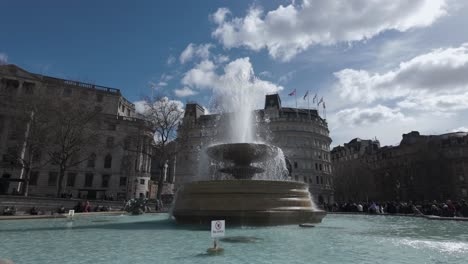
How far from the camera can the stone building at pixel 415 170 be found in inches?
2217

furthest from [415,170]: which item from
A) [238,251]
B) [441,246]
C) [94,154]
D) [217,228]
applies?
[217,228]

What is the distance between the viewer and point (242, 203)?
12070 millimetres

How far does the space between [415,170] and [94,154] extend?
58024mm

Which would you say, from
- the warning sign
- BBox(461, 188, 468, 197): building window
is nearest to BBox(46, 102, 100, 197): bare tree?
the warning sign

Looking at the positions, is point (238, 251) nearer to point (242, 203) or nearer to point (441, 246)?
point (441, 246)

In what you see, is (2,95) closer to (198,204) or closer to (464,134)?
(198,204)

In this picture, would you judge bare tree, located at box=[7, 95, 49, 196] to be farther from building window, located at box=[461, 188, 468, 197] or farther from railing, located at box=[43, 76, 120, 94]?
building window, located at box=[461, 188, 468, 197]

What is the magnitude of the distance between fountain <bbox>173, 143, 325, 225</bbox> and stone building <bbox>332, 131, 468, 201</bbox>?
53896 millimetres

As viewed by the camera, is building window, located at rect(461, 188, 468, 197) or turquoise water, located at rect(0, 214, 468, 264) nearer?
turquoise water, located at rect(0, 214, 468, 264)

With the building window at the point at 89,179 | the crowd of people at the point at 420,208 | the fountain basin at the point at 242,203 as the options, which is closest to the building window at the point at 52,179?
the building window at the point at 89,179

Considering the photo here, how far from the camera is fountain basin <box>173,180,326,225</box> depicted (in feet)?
39.1

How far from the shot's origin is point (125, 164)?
5494 cm

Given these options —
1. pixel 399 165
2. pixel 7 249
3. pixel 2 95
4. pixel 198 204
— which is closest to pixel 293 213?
pixel 198 204

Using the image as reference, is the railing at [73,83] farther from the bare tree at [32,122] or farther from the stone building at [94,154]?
the bare tree at [32,122]
